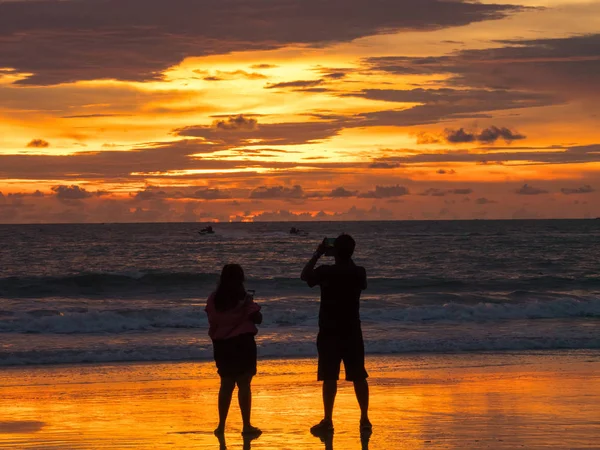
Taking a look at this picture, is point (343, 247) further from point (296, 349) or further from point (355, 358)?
point (296, 349)

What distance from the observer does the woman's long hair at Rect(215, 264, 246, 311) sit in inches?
299

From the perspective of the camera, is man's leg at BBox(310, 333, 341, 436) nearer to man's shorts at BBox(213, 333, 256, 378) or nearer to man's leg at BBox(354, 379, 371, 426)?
man's leg at BBox(354, 379, 371, 426)

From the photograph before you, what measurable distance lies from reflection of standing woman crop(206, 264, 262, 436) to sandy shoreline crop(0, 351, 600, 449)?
652mm

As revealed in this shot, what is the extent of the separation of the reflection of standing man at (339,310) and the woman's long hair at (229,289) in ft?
1.89

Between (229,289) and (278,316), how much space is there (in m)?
13.4

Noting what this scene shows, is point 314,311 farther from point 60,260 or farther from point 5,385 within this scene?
point 60,260


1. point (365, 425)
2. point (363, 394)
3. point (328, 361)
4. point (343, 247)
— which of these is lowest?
point (365, 425)

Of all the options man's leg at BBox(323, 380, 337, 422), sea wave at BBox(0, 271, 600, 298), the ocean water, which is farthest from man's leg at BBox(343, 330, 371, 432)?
sea wave at BBox(0, 271, 600, 298)

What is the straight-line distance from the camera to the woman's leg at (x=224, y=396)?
317 inches

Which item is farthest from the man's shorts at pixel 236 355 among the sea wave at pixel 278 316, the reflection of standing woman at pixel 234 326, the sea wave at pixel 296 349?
the sea wave at pixel 278 316

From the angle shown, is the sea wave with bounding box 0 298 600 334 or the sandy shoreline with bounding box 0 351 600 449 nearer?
the sandy shoreline with bounding box 0 351 600 449

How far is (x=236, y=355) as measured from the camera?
7.85m

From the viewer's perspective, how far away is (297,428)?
8.55 metres

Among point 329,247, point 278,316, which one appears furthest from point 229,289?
point 278,316
